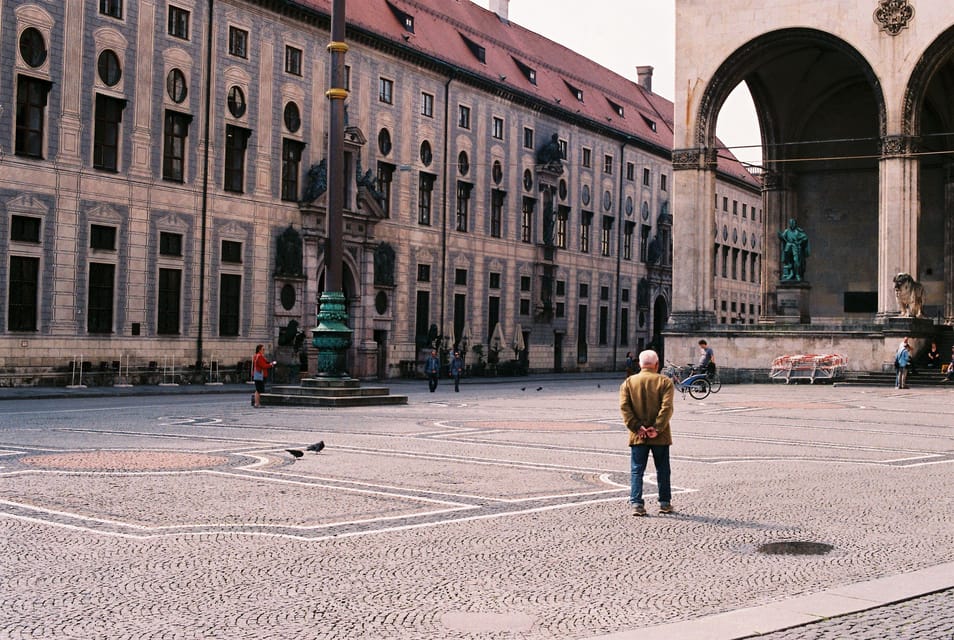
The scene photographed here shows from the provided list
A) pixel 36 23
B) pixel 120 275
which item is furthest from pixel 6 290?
pixel 36 23

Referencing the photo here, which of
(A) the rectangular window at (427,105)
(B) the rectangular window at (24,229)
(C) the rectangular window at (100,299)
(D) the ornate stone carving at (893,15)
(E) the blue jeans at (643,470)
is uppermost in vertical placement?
(D) the ornate stone carving at (893,15)

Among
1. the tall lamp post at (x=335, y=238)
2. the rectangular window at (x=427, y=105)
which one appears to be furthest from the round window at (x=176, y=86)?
the tall lamp post at (x=335, y=238)

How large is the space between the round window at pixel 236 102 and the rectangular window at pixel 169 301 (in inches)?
273

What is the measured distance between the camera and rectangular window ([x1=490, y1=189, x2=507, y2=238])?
206 feet

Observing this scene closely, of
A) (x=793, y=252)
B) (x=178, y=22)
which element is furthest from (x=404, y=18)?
(x=793, y=252)

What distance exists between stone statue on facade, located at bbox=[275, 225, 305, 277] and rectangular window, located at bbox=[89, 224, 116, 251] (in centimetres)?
840

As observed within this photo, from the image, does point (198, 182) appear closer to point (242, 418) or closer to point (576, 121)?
point (242, 418)

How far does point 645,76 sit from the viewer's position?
9600 cm

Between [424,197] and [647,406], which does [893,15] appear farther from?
[647,406]

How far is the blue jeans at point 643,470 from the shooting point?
10828 millimetres

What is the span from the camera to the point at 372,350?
52.4m

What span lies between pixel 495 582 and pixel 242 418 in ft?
54.0

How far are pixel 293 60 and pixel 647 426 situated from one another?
4083 cm

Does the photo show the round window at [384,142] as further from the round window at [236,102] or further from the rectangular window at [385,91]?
the round window at [236,102]
